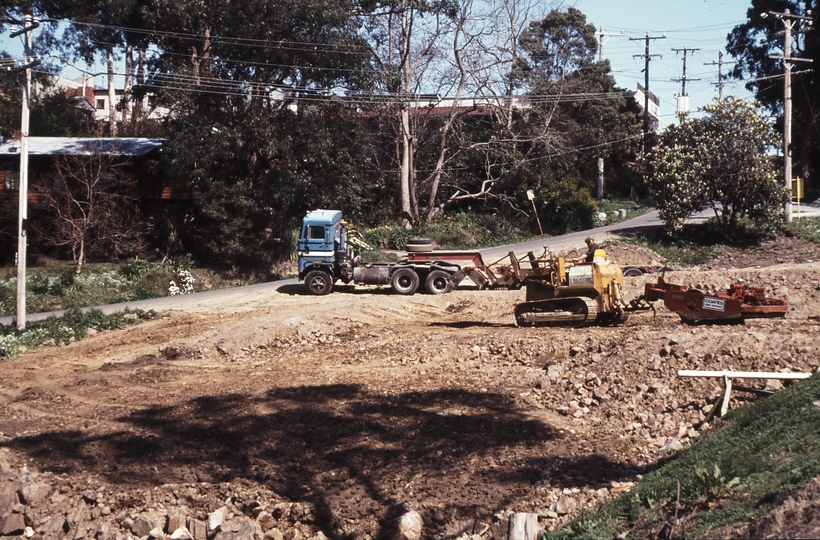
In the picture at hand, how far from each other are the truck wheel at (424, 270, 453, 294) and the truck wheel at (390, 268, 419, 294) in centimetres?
39

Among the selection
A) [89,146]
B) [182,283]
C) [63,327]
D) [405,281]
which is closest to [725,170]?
[405,281]

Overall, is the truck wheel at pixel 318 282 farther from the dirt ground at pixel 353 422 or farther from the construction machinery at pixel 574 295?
the construction machinery at pixel 574 295

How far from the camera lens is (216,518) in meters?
10.2

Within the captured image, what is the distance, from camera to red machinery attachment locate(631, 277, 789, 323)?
648 inches

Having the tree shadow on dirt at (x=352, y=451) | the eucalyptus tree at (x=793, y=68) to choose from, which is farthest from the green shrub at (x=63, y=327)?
the eucalyptus tree at (x=793, y=68)

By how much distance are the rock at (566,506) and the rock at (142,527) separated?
199 inches

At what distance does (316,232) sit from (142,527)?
16.8 metres

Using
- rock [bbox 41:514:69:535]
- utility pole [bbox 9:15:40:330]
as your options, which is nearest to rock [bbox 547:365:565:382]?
rock [bbox 41:514:69:535]

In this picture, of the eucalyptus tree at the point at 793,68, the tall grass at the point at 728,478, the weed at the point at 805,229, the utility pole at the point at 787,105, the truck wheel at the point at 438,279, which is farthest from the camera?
the eucalyptus tree at the point at 793,68

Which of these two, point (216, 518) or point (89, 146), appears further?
point (89, 146)

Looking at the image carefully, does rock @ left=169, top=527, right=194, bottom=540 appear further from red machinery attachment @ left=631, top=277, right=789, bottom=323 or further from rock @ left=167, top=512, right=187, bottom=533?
red machinery attachment @ left=631, top=277, right=789, bottom=323

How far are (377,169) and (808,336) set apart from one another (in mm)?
30515

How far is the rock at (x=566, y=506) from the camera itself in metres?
9.52

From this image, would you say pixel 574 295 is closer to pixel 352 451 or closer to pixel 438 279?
pixel 438 279
